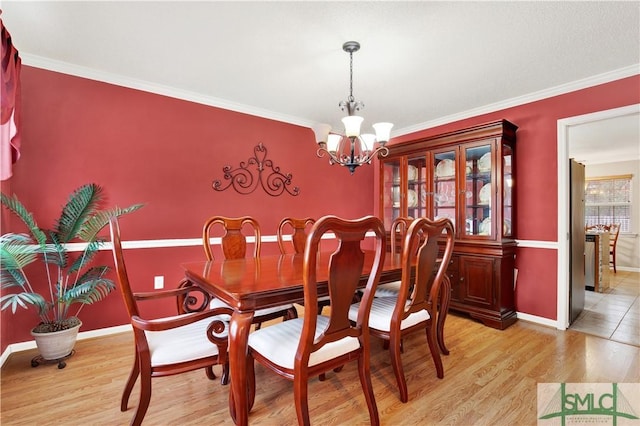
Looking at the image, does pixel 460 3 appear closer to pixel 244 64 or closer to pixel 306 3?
pixel 306 3

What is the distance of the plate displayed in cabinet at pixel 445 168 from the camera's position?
332 cm

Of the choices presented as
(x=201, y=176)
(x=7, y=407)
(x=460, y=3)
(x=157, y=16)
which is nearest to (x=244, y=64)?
(x=157, y=16)

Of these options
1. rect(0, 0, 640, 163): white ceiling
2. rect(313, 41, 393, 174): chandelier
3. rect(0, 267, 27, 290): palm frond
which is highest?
rect(0, 0, 640, 163): white ceiling

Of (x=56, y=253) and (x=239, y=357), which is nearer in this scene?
(x=239, y=357)

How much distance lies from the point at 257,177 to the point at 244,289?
2.29 meters

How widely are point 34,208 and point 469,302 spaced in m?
3.94

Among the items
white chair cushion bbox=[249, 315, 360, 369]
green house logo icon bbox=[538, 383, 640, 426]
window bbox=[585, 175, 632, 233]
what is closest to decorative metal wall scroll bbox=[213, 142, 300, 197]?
white chair cushion bbox=[249, 315, 360, 369]

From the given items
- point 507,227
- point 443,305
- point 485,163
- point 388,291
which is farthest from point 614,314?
point 388,291

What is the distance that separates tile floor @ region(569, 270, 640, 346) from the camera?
2.72 meters

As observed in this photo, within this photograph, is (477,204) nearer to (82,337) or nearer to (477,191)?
(477,191)

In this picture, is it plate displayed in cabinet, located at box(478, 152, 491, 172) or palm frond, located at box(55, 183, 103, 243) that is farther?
plate displayed in cabinet, located at box(478, 152, 491, 172)

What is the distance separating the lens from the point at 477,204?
10.4ft

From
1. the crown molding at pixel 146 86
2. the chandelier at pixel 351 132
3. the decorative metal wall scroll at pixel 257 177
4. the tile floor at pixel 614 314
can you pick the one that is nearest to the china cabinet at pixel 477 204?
the tile floor at pixel 614 314

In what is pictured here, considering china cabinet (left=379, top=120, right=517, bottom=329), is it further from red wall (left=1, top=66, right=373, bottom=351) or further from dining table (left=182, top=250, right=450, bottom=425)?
red wall (left=1, top=66, right=373, bottom=351)
